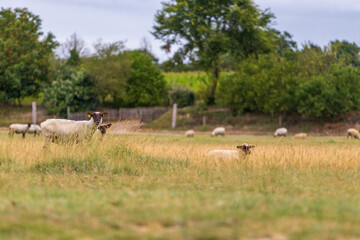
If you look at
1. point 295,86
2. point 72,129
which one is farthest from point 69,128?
point 295,86

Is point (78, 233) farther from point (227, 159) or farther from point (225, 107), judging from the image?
point (225, 107)

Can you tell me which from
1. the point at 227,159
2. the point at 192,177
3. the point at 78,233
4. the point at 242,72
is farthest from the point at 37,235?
the point at 242,72

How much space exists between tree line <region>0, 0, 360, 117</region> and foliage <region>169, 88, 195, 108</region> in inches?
4.7

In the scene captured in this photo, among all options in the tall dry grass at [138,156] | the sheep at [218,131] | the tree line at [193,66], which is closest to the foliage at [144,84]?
the tree line at [193,66]

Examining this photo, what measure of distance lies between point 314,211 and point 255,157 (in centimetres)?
773

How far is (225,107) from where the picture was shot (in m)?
56.0

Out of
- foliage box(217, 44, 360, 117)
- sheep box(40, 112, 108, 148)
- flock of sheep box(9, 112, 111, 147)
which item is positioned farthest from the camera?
foliage box(217, 44, 360, 117)

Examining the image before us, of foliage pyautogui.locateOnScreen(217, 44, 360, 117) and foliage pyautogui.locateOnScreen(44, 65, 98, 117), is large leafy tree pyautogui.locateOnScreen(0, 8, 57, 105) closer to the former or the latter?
foliage pyautogui.locateOnScreen(44, 65, 98, 117)

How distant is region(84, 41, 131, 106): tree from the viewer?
5725 cm

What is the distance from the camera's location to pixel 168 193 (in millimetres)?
10188

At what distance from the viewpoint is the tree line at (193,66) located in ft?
163

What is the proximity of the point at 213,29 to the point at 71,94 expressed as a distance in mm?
17243

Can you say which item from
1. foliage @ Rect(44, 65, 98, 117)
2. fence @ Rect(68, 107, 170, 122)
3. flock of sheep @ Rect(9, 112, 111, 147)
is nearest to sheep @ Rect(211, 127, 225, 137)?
fence @ Rect(68, 107, 170, 122)

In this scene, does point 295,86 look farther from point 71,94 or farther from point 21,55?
point 21,55
